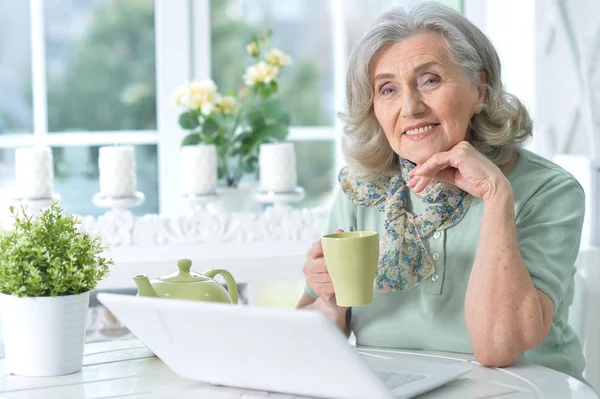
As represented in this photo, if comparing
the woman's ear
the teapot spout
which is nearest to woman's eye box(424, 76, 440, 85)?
the woman's ear

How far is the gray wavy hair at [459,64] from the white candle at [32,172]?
1.07m

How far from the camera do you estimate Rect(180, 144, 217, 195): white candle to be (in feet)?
8.84

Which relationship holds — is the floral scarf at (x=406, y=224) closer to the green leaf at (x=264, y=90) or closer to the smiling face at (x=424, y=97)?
the smiling face at (x=424, y=97)

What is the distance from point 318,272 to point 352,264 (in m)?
0.26

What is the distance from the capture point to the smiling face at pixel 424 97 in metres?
1.72

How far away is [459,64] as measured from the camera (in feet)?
5.74

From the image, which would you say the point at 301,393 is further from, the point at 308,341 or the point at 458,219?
the point at 458,219

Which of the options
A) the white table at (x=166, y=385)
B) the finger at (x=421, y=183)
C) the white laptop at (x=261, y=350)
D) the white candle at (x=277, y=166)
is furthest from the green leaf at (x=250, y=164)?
the white laptop at (x=261, y=350)

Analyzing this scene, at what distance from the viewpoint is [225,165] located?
286cm

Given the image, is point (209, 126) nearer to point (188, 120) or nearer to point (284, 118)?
point (188, 120)

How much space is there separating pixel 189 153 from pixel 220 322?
5.15 ft

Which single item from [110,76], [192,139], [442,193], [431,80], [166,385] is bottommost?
[166,385]

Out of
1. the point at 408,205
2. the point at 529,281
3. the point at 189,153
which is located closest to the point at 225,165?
the point at 189,153

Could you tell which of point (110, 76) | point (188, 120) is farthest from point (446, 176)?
point (110, 76)
